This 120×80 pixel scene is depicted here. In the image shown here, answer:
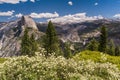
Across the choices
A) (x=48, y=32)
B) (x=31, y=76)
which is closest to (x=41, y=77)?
(x=31, y=76)

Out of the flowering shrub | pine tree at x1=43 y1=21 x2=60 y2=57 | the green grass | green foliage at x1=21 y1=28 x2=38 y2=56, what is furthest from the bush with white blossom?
green foliage at x1=21 y1=28 x2=38 y2=56

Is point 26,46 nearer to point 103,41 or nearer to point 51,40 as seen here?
point 51,40

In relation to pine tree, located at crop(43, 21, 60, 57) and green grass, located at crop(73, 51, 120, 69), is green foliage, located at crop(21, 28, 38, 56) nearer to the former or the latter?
pine tree, located at crop(43, 21, 60, 57)

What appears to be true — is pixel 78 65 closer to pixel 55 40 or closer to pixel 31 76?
pixel 31 76

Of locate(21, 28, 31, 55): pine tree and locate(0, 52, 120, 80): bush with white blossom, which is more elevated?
locate(0, 52, 120, 80): bush with white blossom

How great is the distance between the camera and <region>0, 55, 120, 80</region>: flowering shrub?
16641 millimetres

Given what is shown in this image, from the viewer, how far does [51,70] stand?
1702 centimetres

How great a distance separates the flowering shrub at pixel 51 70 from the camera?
16.6m

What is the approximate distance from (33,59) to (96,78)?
403 cm

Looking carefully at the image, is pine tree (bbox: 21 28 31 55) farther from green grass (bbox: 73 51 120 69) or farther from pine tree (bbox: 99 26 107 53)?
green grass (bbox: 73 51 120 69)

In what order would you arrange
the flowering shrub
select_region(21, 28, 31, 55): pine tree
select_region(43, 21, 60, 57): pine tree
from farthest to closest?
select_region(21, 28, 31, 55): pine tree → select_region(43, 21, 60, 57): pine tree → the flowering shrub

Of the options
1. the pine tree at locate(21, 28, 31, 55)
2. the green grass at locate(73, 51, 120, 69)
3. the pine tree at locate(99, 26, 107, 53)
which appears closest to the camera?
the green grass at locate(73, 51, 120, 69)

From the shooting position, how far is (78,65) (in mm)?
18531

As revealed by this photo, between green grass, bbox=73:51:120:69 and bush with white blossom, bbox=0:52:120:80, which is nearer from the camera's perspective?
bush with white blossom, bbox=0:52:120:80
